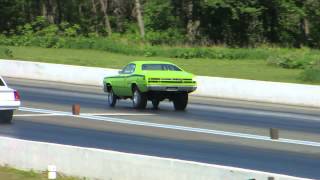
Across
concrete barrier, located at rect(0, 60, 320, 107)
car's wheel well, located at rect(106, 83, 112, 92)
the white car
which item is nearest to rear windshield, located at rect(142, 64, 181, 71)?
car's wheel well, located at rect(106, 83, 112, 92)

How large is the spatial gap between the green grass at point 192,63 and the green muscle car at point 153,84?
Answer: 10717 millimetres

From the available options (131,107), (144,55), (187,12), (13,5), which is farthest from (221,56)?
(13,5)

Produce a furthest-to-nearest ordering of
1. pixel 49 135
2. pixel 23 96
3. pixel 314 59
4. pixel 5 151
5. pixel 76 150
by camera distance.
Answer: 1. pixel 314 59
2. pixel 23 96
3. pixel 49 135
4. pixel 5 151
5. pixel 76 150

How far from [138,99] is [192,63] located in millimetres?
19247

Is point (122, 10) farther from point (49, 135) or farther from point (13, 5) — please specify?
point (49, 135)

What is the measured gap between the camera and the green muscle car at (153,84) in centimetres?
2419

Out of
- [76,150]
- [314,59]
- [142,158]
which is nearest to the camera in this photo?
[142,158]

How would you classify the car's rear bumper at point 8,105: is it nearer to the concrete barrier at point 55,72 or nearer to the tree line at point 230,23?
the concrete barrier at point 55,72

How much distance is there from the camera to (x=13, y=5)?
73.8m

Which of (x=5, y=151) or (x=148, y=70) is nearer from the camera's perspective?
(x=5, y=151)

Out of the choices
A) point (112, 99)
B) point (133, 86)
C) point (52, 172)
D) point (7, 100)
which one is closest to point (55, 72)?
point (112, 99)

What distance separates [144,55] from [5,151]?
35.9 meters

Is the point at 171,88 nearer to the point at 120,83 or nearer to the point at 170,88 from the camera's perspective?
the point at 170,88

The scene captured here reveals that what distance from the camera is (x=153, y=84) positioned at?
947 inches
